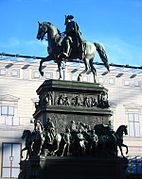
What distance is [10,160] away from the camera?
34938 millimetres

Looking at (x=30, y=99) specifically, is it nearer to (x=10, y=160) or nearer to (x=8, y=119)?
(x=8, y=119)

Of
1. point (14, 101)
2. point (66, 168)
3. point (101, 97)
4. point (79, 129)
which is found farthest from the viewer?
point (14, 101)

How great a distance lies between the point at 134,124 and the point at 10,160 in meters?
14.2

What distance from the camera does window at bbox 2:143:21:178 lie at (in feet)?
113

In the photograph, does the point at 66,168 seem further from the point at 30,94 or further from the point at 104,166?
the point at 30,94

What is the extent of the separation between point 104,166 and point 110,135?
1.28 meters

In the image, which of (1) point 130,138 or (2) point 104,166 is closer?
(2) point 104,166

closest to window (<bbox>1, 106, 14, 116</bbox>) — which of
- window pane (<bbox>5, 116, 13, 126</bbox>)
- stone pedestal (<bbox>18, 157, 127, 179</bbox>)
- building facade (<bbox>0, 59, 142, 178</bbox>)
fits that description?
building facade (<bbox>0, 59, 142, 178</bbox>)

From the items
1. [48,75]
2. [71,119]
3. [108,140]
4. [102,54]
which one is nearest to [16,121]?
[48,75]

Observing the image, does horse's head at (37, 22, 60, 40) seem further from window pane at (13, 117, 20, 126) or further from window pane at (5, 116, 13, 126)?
window pane at (5, 116, 13, 126)

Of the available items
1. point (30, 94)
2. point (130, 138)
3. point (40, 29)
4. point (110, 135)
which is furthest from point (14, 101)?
point (110, 135)

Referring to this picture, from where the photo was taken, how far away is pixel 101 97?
1583 cm

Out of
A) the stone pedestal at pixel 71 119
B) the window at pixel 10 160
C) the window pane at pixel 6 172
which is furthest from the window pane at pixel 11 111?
the stone pedestal at pixel 71 119

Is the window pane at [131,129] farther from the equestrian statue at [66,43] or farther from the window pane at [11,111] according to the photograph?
the equestrian statue at [66,43]
